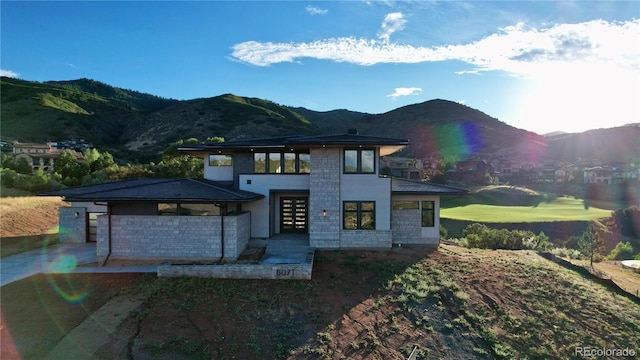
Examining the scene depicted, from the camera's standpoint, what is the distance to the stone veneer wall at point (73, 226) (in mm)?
16641

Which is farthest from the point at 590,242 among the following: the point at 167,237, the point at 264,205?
the point at 167,237

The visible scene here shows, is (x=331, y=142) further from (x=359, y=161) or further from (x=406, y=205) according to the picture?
(x=406, y=205)

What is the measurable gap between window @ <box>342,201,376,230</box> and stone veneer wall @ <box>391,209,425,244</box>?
1398mm

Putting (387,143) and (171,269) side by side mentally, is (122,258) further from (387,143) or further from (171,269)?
(387,143)

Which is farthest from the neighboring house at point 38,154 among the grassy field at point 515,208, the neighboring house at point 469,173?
the neighboring house at point 469,173

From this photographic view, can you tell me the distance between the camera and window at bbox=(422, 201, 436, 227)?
15516 mm

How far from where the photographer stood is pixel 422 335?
9070 mm

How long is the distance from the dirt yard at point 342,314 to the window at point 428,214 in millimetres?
2893

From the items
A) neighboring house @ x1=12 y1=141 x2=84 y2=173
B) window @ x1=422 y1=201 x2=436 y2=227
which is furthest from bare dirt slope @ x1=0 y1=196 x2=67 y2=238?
neighboring house @ x1=12 y1=141 x2=84 y2=173

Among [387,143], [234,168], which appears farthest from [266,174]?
[387,143]

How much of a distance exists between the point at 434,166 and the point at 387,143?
→ 225ft

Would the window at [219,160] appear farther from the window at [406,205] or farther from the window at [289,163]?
the window at [406,205]

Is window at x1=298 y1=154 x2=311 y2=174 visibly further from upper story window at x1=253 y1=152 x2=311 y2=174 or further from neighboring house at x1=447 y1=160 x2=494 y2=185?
neighboring house at x1=447 y1=160 x2=494 y2=185

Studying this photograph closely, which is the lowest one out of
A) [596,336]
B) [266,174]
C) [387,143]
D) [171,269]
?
[596,336]
